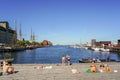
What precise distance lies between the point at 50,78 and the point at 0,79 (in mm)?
4553

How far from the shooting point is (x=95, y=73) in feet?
94.4

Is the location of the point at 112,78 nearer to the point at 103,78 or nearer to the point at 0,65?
the point at 103,78

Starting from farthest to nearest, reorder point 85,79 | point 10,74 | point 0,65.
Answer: point 0,65 < point 10,74 < point 85,79

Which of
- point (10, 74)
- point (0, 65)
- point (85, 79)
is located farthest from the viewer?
point (0, 65)

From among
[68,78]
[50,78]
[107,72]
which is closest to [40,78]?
[50,78]

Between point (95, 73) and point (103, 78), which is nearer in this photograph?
point (103, 78)

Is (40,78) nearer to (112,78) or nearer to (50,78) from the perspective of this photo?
(50,78)

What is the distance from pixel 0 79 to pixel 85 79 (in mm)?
7693

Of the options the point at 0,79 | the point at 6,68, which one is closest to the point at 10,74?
the point at 6,68

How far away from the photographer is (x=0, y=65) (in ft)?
114

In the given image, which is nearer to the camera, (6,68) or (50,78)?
(50,78)

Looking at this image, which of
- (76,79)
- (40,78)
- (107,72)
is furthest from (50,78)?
(107,72)

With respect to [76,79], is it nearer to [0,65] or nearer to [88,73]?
[88,73]

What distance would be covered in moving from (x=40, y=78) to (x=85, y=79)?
420 centimetres
